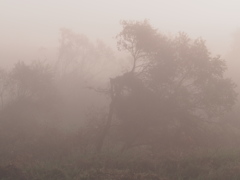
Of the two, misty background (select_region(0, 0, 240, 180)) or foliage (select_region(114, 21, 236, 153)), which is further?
foliage (select_region(114, 21, 236, 153))

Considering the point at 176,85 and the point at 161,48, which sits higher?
the point at 161,48

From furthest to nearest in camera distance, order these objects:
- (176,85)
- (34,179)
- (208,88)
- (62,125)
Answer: (62,125) < (176,85) < (208,88) < (34,179)

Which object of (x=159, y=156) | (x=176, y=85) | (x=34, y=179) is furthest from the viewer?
(x=176, y=85)

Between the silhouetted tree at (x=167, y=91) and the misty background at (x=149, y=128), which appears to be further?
the silhouetted tree at (x=167, y=91)

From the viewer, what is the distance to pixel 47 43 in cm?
17750

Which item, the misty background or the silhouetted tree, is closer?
the misty background

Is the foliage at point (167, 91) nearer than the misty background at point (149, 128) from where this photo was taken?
No

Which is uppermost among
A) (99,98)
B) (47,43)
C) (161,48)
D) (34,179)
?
(47,43)

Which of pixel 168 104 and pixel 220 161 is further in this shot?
pixel 168 104

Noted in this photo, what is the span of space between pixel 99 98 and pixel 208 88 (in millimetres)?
39009

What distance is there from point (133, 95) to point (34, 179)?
478 inches

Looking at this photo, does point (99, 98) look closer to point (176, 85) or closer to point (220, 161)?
point (176, 85)

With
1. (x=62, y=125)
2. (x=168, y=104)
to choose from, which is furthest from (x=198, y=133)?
(x=62, y=125)

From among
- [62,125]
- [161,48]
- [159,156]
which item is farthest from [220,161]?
[62,125]
